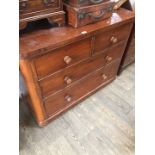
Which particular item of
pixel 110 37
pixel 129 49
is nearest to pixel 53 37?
pixel 110 37

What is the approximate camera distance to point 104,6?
1033 millimetres

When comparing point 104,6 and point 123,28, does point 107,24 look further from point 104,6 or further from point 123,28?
point 123,28

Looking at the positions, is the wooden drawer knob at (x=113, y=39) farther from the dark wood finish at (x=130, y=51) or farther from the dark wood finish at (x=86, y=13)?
the dark wood finish at (x=130, y=51)

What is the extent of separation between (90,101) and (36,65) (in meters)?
0.80

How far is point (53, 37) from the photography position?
0.88 meters

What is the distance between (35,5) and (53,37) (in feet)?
0.62

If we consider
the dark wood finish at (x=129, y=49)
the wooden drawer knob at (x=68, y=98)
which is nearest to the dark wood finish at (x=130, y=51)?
the dark wood finish at (x=129, y=49)

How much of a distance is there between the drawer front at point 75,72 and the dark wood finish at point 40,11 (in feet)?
1.10

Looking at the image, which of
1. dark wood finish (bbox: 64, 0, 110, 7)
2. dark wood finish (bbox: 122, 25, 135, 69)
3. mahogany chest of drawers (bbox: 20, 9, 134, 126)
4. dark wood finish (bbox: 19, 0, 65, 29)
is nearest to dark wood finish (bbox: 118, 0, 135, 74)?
dark wood finish (bbox: 122, 25, 135, 69)

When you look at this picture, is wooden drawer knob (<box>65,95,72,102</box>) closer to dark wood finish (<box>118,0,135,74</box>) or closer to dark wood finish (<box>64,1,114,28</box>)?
dark wood finish (<box>64,1,114,28</box>)

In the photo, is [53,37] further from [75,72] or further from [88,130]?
[88,130]

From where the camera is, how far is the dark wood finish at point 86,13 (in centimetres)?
93
